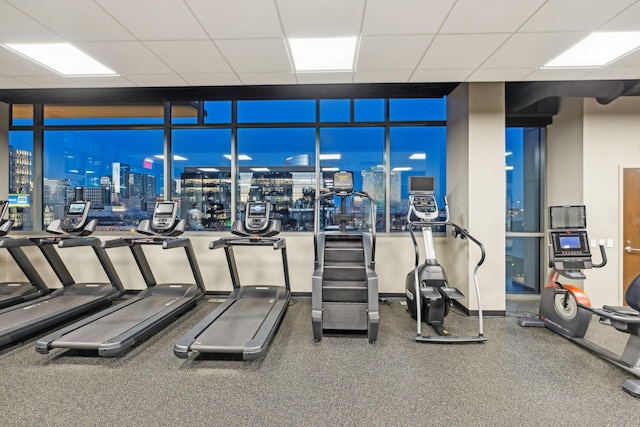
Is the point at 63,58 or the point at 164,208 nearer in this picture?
the point at 63,58

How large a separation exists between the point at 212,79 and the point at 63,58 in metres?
1.60

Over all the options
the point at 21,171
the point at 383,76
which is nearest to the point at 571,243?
the point at 383,76

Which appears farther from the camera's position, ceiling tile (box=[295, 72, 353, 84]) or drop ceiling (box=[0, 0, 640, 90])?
ceiling tile (box=[295, 72, 353, 84])

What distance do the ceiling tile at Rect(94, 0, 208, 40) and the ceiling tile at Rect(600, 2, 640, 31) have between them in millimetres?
3710

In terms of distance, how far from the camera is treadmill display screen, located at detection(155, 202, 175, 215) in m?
4.58

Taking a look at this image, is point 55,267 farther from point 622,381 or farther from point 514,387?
point 622,381

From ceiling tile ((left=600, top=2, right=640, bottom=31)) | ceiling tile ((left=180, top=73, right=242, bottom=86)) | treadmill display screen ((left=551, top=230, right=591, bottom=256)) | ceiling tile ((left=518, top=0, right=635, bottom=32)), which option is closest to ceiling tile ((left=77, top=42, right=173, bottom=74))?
ceiling tile ((left=180, top=73, right=242, bottom=86))

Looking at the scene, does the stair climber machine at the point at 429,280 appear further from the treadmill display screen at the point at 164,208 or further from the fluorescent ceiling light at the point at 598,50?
the treadmill display screen at the point at 164,208

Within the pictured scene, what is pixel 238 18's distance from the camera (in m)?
2.67

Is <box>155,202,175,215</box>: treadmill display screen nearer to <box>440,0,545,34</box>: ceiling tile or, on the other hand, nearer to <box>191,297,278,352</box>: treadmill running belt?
A: <box>191,297,278,352</box>: treadmill running belt

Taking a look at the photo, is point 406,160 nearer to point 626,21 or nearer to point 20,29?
point 626,21

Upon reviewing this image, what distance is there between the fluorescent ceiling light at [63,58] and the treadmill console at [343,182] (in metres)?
3.13

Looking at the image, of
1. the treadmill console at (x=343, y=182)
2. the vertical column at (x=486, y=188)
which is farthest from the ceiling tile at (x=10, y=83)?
the vertical column at (x=486, y=188)

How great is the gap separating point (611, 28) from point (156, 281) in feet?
22.0
